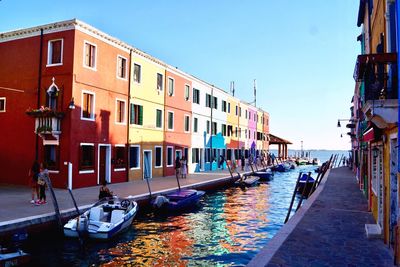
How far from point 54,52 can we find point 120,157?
728cm

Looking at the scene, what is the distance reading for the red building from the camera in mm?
18750

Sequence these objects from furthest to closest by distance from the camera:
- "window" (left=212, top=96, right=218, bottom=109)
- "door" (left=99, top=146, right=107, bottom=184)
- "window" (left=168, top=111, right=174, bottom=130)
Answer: "window" (left=212, top=96, right=218, bottom=109), "window" (left=168, top=111, right=174, bottom=130), "door" (left=99, top=146, right=107, bottom=184)

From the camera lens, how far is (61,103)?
19000 millimetres

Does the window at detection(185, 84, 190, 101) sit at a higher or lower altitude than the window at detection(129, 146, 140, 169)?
higher

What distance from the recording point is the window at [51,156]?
1882 cm

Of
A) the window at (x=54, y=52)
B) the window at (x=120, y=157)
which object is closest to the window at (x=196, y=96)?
the window at (x=120, y=157)

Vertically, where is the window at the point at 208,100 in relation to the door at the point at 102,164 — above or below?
above

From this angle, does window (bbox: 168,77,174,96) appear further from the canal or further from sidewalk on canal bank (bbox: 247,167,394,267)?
sidewalk on canal bank (bbox: 247,167,394,267)

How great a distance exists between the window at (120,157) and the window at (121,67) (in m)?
4.52

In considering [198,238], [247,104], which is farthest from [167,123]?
[247,104]

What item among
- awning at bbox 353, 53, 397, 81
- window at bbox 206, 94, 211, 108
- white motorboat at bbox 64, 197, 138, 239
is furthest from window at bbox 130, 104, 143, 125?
awning at bbox 353, 53, 397, 81

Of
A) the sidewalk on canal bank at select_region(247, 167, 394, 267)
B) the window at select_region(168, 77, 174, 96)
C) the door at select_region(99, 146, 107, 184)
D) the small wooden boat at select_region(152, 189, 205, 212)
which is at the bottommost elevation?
the small wooden boat at select_region(152, 189, 205, 212)

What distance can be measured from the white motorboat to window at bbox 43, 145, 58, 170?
21.4ft

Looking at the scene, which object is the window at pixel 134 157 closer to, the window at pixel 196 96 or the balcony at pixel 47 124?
the balcony at pixel 47 124
